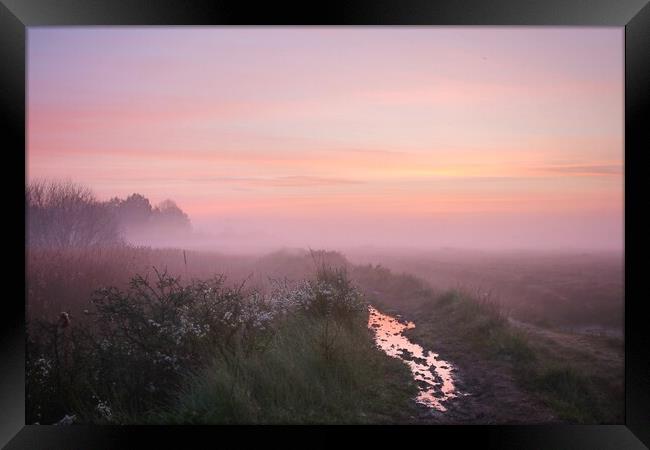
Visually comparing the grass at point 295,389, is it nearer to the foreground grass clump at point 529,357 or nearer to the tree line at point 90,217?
the foreground grass clump at point 529,357

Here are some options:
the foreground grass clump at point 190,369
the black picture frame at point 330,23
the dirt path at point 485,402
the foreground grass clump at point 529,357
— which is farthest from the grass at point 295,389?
the foreground grass clump at point 529,357

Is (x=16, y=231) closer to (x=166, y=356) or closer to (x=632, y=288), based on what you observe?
(x=166, y=356)

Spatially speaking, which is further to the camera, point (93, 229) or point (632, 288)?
point (93, 229)

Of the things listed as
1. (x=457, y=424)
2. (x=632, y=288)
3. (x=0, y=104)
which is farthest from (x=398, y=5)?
(x=457, y=424)

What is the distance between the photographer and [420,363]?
516 centimetres

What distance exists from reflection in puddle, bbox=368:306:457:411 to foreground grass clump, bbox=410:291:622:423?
425 mm

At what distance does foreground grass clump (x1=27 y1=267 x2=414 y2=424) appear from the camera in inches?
147

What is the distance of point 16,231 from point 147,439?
2.01 metres

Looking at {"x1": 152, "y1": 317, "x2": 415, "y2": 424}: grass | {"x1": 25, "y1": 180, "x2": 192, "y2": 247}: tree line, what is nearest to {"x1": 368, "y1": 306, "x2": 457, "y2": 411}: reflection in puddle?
{"x1": 152, "y1": 317, "x2": 415, "y2": 424}: grass

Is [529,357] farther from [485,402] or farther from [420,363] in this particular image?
[420,363]

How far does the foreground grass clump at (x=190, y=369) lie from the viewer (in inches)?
147

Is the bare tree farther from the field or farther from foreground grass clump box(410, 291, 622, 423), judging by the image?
foreground grass clump box(410, 291, 622, 423)

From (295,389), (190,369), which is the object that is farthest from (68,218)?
(295,389)

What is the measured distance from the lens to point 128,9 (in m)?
3.63
